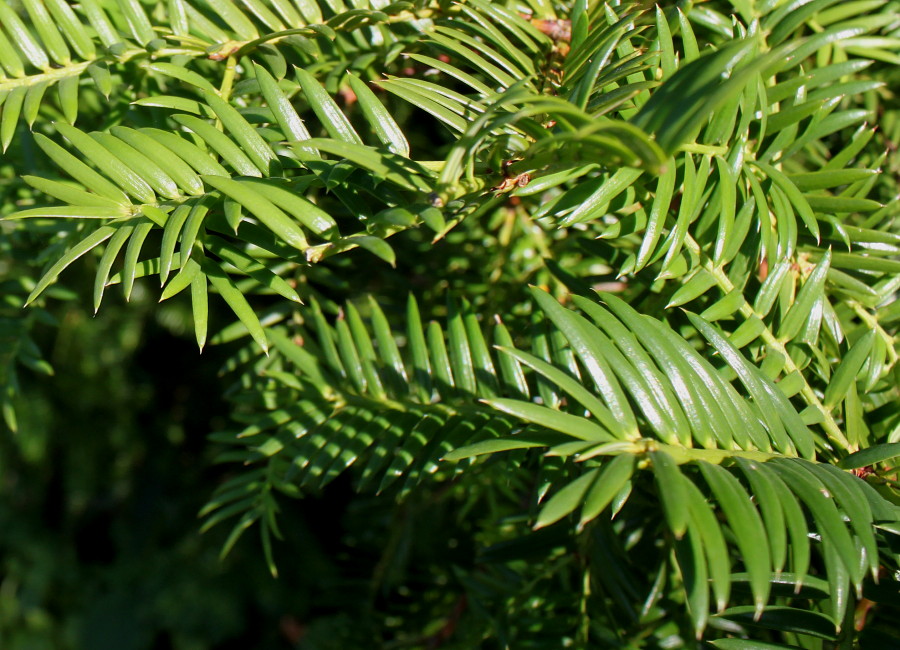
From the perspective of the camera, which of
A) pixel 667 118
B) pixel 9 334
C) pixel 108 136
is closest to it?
pixel 667 118

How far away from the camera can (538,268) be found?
509 millimetres

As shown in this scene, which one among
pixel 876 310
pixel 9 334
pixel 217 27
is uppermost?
pixel 217 27

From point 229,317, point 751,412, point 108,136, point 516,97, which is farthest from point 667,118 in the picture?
point 229,317

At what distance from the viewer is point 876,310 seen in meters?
0.41

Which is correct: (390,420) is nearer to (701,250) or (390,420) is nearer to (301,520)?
(701,250)

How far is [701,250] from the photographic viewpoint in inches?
14.4

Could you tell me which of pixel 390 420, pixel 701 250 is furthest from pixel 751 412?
pixel 390 420

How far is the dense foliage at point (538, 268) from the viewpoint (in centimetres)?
29

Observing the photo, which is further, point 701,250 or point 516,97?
point 701,250

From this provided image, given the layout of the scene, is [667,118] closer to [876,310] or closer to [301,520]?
[876,310]

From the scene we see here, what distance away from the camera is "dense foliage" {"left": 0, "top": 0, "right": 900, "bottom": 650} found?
11.4 inches

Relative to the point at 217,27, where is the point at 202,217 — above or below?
below

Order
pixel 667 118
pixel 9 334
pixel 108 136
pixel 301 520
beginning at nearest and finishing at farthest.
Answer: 1. pixel 667 118
2. pixel 108 136
3. pixel 9 334
4. pixel 301 520

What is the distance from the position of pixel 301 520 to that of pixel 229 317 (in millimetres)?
385
